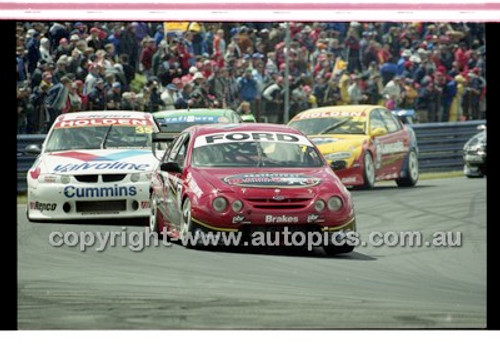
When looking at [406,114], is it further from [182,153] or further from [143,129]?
[143,129]

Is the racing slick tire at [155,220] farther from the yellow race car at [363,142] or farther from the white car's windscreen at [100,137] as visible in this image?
the yellow race car at [363,142]

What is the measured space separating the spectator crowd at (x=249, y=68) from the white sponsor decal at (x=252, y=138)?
0.15 meters

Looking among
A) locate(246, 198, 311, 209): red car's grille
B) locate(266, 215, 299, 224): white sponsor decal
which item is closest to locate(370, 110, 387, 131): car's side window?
locate(246, 198, 311, 209): red car's grille

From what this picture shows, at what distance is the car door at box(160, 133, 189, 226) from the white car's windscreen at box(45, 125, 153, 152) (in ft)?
0.66

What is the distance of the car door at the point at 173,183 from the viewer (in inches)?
423

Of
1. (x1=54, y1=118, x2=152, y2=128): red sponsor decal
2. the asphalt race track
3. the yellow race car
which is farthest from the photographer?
the yellow race car

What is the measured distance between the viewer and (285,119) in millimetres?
10859

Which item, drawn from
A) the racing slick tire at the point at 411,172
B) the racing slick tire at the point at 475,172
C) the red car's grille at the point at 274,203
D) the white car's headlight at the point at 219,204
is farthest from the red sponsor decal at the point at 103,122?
the racing slick tire at the point at 475,172

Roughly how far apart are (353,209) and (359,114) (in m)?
0.72

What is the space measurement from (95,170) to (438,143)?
8.06 ft

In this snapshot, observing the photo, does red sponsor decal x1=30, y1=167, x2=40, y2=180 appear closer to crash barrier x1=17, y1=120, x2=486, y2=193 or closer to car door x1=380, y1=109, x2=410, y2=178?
crash barrier x1=17, y1=120, x2=486, y2=193

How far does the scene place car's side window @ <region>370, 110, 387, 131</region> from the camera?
1094cm

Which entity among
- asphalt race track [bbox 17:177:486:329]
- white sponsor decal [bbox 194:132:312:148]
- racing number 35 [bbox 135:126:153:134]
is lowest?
asphalt race track [bbox 17:177:486:329]

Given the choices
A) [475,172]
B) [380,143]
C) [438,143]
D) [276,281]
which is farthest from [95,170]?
[475,172]
